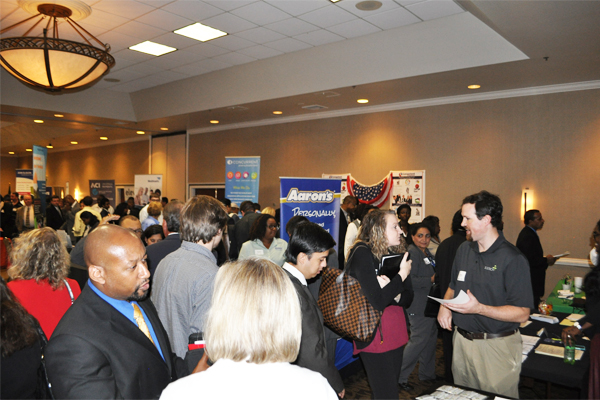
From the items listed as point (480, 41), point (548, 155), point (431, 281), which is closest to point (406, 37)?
point (480, 41)

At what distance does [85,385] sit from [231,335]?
1.81 ft

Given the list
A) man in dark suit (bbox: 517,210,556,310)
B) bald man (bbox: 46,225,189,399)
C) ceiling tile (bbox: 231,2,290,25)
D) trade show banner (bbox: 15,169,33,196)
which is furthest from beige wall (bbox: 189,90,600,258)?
bald man (bbox: 46,225,189,399)

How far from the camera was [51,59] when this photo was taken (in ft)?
15.3

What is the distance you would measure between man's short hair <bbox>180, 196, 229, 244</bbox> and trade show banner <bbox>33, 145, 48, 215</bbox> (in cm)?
755

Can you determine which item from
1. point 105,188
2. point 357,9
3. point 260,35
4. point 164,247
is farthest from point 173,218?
point 105,188

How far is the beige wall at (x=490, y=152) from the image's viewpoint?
6355 mm

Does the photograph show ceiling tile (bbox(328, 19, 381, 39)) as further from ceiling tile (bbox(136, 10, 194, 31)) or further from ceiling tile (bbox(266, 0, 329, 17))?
ceiling tile (bbox(136, 10, 194, 31))

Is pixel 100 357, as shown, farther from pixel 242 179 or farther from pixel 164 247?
pixel 242 179

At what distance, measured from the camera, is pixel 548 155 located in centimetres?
660

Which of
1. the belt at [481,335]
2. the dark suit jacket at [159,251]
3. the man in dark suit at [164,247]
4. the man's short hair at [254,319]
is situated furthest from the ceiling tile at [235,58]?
the man's short hair at [254,319]

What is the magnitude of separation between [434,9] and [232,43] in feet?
10.6

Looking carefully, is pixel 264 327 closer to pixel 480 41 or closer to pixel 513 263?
pixel 513 263

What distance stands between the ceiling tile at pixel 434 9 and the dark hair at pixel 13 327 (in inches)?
214

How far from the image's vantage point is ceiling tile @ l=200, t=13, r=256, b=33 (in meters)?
5.80
